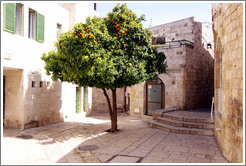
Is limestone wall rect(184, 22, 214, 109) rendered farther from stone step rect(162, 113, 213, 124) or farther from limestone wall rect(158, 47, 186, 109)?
stone step rect(162, 113, 213, 124)

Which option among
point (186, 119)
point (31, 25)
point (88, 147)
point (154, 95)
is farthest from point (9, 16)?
point (154, 95)

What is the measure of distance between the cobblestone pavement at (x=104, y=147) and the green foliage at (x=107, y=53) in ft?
7.44

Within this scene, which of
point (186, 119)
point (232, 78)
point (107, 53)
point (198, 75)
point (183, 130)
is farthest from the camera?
point (198, 75)

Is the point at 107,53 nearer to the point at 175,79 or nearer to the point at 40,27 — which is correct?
the point at 40,27

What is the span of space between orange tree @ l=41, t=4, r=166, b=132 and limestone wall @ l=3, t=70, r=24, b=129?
5.92 feet

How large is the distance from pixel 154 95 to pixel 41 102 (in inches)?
280

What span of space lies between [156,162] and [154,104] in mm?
8480

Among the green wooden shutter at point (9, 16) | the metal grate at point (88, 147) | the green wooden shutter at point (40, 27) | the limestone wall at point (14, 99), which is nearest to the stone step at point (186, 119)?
the metal grate at point (88, 147)

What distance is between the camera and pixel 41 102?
10789 mm

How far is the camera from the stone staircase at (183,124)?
354 inches

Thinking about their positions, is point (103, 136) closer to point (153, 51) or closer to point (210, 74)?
point (153, 51)

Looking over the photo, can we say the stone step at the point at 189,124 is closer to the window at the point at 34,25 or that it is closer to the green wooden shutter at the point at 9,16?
the window at the point at 34,25

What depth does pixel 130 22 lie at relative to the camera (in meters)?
8.59

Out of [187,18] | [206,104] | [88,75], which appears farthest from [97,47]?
[206,104]
